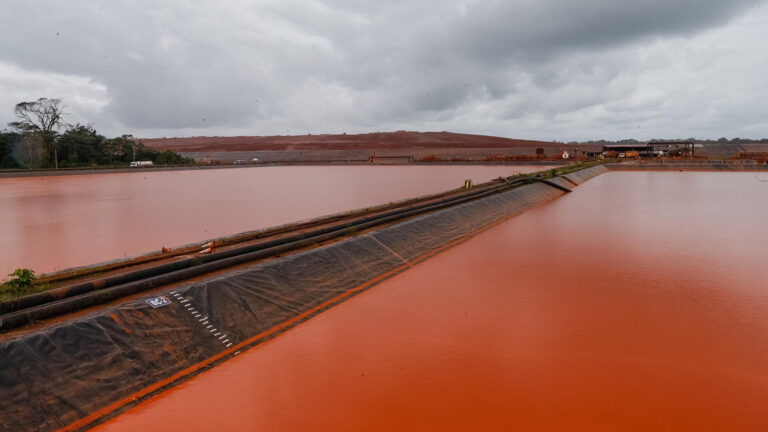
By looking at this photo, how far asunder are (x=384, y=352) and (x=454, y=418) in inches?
51.0

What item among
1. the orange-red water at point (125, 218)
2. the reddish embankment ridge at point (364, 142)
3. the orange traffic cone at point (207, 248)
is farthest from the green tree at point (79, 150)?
the reddish embankment ridge at point (364, 142)

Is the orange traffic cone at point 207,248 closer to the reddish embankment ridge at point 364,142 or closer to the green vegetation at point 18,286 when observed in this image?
the green vegetation at point 18,286

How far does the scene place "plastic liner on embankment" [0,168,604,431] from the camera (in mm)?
3514

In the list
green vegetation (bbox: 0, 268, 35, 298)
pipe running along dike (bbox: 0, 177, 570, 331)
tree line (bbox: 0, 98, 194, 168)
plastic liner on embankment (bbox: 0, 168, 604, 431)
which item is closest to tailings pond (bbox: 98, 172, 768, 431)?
plastic liner on embankment (bbox: 0, 168, 604, 431)

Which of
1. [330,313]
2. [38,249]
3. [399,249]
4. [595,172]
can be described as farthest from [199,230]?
[595,172]

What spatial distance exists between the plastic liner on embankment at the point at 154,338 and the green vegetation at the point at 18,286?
1.52 meters

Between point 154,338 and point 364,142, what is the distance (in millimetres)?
108685

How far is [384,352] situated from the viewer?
15.9ft

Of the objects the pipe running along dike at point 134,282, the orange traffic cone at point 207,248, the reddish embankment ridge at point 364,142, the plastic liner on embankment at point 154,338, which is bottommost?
the plastic liner on embankment at point 154,338

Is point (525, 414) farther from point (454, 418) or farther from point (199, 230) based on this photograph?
point (199, 230)

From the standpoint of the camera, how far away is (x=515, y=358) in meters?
4.68

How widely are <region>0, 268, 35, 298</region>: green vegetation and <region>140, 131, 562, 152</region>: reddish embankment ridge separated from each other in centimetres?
8616

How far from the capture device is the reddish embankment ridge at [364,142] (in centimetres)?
10062

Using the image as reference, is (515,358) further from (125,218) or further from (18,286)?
(125,218)
